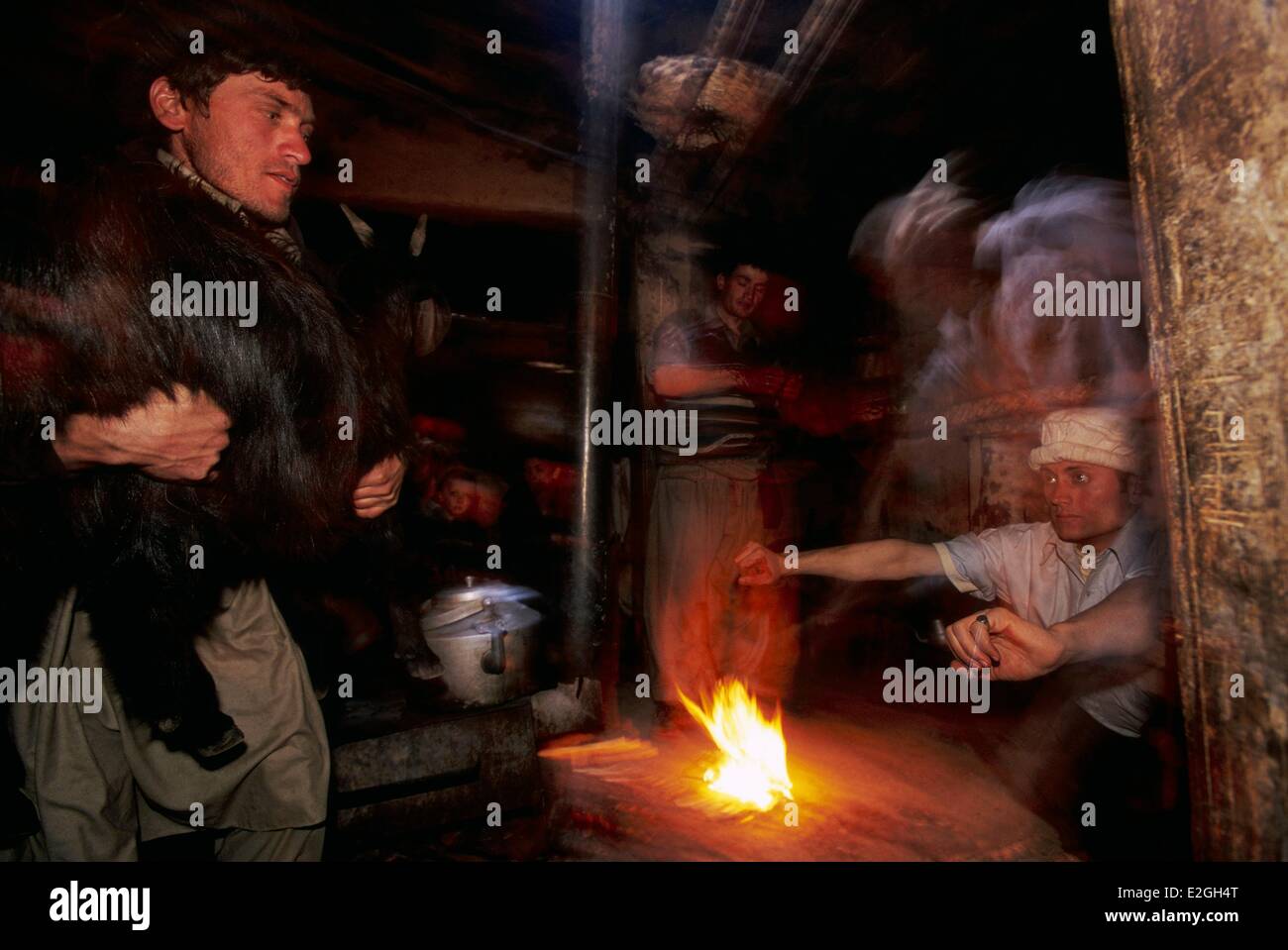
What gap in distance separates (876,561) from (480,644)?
8.90ft

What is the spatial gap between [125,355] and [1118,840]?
17.0 feet

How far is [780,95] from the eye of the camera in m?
5.08

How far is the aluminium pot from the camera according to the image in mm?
4043

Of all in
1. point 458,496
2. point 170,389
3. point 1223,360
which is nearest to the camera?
point 1223,360

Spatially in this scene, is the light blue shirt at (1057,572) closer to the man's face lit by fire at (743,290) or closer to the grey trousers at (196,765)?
the man's face lit by fire at (743,290)

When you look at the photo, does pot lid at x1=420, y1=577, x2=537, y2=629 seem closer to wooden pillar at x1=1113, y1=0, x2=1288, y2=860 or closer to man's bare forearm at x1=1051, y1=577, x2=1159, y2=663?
man's bare forearm at x1=1051, y1=577, x2=1159, y2=663

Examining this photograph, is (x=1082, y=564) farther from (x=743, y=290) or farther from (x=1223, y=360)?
(x=743, y=290)

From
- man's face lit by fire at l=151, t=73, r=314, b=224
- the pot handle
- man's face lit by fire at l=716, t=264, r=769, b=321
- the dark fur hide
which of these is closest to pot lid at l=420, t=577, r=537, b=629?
the pot handle

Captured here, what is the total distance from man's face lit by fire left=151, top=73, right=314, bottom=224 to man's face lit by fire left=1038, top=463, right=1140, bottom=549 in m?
4.60

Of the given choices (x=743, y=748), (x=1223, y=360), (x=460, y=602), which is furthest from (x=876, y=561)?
(x=460, y=602)

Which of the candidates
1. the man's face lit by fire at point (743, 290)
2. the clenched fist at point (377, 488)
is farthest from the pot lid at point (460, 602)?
the man's face lit by fire at point (743, 290)

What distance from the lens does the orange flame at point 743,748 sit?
4.11 meters

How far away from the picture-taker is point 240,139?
2.84 m

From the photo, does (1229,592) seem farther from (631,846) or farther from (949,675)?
(949,675)
